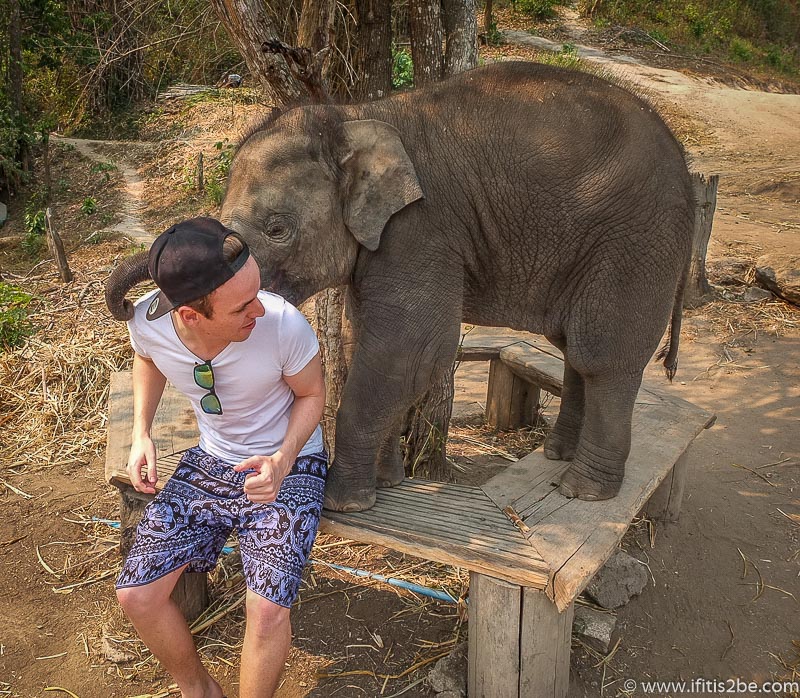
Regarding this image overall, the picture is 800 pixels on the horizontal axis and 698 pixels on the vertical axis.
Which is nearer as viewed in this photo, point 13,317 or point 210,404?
point 210,404

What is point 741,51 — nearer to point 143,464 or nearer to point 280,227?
point 280,227

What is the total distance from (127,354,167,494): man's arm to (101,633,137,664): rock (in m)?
0.89

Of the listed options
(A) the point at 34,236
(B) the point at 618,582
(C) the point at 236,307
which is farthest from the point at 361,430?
A: (A) the point at 34,236

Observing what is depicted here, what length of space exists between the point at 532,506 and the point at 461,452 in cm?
178

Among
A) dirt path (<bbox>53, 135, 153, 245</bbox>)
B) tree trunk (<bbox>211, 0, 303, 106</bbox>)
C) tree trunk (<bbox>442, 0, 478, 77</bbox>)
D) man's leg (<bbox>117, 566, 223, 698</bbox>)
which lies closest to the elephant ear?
tree trunk (<bbox>211, 0, 303, 106</bbox>)

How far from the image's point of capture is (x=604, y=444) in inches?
130

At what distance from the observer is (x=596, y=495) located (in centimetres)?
325

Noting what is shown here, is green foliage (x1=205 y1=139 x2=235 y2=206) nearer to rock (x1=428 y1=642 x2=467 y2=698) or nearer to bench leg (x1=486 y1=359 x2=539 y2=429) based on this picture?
bench leg (x1=486 y1=359 x2=539 y2=429)

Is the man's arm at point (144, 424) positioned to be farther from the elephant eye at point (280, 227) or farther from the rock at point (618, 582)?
the rock at point (618, 582)

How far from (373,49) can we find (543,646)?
2.94m

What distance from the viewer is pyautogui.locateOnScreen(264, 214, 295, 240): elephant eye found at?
9.43ft

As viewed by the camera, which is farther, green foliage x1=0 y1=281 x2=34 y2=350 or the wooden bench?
green foliage x1=0 y1=281 x2=34 y2=350

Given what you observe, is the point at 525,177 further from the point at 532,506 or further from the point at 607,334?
the point at 532,506

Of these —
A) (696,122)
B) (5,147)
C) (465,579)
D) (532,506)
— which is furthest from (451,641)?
(696,122)
